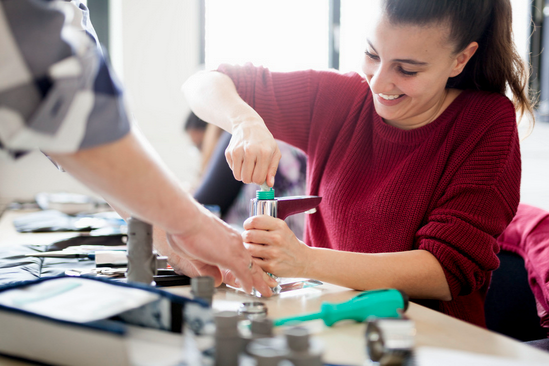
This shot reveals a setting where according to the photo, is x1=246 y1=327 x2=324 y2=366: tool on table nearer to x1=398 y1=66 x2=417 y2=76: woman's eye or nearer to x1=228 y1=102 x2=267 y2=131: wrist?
x1=228 y1=102 x2=267 y2=131: wrist

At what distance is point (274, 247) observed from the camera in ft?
2.82

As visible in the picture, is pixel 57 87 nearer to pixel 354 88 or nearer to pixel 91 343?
pixel 91 343

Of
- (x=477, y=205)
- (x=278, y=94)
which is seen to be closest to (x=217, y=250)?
(x=477, y=205)

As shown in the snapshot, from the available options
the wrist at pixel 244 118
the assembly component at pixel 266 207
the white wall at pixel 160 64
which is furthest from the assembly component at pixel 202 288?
the white wall at pixel 160 64

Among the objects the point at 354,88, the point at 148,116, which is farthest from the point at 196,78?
the point at 148,116

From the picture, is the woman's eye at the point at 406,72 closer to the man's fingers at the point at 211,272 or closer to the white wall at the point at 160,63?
the man's fingers at the point at 211,272

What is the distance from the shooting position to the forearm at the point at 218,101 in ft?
3.64

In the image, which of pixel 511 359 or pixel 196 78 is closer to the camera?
pixel 511 359

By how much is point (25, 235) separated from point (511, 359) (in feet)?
4.85

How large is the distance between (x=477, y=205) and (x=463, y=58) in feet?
1.21

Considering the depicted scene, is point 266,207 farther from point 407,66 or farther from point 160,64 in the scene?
point 160,64

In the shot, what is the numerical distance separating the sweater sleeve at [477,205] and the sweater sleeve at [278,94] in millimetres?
430

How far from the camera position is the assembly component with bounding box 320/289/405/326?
0.68 m

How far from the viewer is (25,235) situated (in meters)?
1.57
